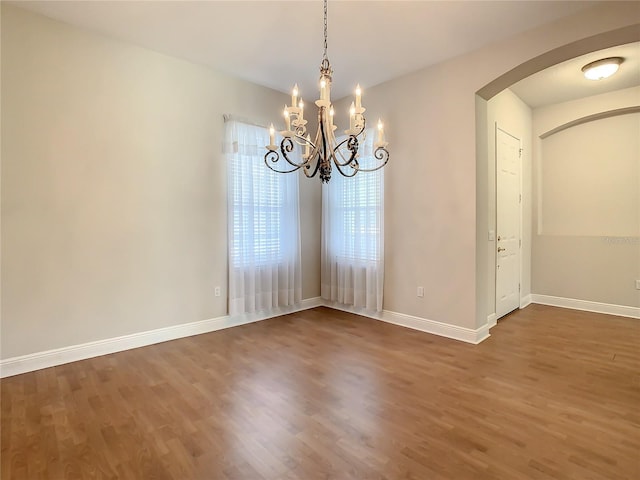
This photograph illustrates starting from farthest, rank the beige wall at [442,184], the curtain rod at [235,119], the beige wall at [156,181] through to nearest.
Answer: the curtain rod at [235,119]
the beige wall at [442,184]
the beige wall at [156,181]

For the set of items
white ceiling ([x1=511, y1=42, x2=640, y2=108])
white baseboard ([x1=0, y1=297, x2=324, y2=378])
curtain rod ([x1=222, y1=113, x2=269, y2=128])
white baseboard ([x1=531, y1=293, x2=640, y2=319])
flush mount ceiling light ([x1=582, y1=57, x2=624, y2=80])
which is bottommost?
white baseboard ([x1=0, y1=297, x2=324, y2=378])

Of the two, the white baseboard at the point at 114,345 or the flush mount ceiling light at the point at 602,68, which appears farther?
the flush mount ceiling light at the point at 602,68

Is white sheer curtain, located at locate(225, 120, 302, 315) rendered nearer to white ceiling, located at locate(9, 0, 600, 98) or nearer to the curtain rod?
the curtain rod

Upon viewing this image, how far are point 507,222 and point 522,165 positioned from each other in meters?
1.02

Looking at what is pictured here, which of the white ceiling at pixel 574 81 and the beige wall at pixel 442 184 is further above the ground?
the white ceiling at pixel 574 81

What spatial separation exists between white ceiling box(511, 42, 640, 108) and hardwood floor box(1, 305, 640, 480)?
2.93m

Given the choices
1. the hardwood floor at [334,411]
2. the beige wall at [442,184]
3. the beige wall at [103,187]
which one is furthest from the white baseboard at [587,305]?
the beige wall at [103,187]

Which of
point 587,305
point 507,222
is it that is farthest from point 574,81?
point 587,305

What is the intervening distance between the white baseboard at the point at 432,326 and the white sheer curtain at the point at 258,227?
1.14m

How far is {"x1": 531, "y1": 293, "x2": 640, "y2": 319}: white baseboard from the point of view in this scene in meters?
4.32

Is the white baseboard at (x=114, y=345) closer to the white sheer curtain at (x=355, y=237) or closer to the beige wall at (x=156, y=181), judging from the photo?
the beige wall at (x=156, y=181)

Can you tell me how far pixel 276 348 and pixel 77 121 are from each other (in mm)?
2753

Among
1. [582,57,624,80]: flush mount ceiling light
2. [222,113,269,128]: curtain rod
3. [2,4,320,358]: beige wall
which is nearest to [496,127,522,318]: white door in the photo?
[582,57,624,80]: flush mount ceiling light

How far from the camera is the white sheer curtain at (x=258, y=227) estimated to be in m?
3.88
